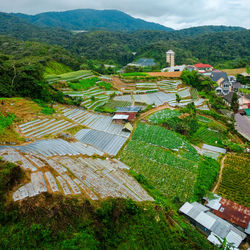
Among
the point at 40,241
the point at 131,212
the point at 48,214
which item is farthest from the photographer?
the point at 131,212

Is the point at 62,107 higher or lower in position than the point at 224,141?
higher

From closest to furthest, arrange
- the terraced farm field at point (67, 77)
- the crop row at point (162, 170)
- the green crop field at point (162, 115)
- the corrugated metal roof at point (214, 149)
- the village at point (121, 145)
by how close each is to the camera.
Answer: the village at point (121, 145) < the crop row at point (162, 170) < the corrugated metal roof at point (214, 149) < the green crop field at point (162, 115) < the terraced farm field at point (67, 77)

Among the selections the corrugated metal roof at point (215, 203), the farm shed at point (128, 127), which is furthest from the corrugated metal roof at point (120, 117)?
the corrugated metal roof at point (215, 203)

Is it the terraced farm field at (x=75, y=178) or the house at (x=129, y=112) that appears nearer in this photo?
the terraced farm field at (x=75, y=178)

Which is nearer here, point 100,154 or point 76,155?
point 76,155

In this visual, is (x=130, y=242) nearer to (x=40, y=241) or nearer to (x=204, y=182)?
(x=40, y=241)

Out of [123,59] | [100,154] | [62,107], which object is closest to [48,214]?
[100,154]

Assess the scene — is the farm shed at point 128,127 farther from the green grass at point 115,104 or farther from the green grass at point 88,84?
the green grass at point 88,84
